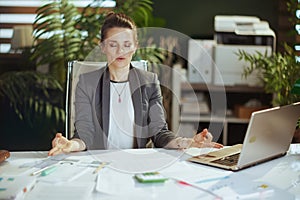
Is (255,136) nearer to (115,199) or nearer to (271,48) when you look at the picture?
(115,199)

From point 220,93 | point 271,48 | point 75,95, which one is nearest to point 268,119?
point 75,95

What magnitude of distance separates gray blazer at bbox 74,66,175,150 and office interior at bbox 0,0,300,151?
1.60 metres

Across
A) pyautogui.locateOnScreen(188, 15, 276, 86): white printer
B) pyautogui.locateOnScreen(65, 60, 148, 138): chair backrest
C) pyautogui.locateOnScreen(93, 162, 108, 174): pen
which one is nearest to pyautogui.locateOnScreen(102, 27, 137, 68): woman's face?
pyautogui.locateOnScreen(65, 60, 148, 138): chair backrest

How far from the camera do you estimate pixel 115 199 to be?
1333 millimetres

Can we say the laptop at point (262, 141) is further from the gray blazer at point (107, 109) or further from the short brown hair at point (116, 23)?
the short brown hair at point (116, 23)

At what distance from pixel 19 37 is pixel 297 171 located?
2.73 metres

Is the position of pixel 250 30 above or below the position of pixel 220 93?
above

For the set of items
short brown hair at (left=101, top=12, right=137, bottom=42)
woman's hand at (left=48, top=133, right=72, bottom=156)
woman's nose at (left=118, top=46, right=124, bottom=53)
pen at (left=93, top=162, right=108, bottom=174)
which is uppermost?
short brown hair at (left=101, top=12, right=137, bottom=42)

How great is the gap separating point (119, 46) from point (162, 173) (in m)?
0.57

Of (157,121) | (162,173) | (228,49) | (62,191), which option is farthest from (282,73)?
(62,191)

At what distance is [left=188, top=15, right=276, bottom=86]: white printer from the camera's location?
3676mm

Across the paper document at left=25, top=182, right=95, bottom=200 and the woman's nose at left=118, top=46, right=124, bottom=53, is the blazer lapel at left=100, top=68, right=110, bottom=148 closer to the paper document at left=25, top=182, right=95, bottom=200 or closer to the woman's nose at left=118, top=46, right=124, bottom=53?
the woman's nose at left=118, top=46, right=124, bottom=53

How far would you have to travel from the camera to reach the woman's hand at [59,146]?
170 centimetres

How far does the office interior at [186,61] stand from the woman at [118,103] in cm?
161
